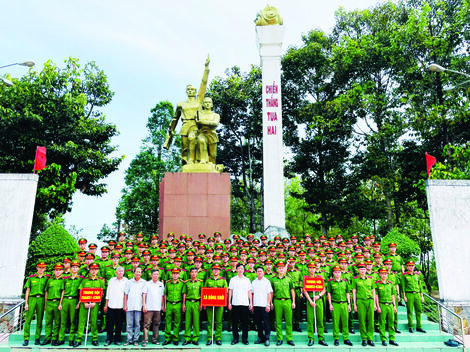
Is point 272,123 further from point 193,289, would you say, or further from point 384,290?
point 193,289

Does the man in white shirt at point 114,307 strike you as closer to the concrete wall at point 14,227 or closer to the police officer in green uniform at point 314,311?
the concrete wall at point 14,227

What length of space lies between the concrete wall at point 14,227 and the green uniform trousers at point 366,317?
20.0 feet

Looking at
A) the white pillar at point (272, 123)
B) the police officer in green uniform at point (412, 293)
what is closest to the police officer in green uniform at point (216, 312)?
the police officer in green uniform at point (412, 293)

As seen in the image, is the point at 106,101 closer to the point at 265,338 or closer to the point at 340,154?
the point at 340,154

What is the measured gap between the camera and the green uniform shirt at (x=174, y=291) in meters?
6.05

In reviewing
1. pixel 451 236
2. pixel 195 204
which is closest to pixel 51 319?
pixel 195 204

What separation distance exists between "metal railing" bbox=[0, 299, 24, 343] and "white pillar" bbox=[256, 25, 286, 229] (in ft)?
32.3

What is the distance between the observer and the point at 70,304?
597cm

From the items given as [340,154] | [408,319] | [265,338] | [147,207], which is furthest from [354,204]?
[265,338]

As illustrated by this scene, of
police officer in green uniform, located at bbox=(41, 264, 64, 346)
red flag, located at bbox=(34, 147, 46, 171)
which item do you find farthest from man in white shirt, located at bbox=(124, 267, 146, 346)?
red flag, located at bbox=(34, 147, 46, 171)

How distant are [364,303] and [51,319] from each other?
5.00 metres

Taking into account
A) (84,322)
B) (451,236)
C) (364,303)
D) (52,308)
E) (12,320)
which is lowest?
(12,320)

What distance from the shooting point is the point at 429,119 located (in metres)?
15.0

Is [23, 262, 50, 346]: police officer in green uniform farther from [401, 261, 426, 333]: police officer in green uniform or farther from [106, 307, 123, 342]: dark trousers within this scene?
[401, 261, 426, 333]: police officer in green uniform
